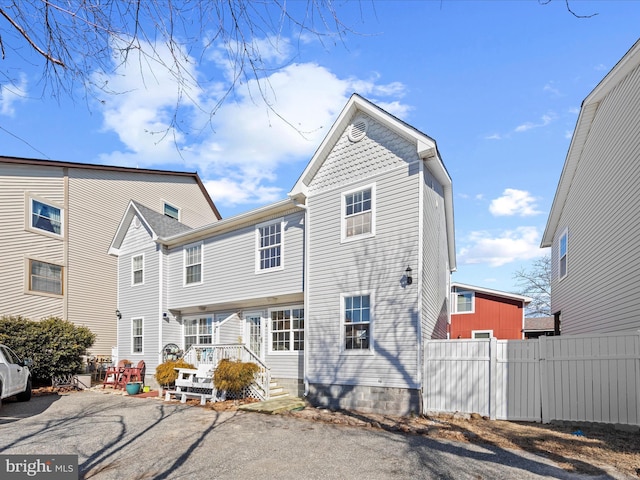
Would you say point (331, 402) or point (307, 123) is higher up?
point (307, 123)

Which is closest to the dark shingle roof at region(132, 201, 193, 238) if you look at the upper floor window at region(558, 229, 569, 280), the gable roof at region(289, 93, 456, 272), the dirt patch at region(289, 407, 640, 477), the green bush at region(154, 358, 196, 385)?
the green bush at region(154, 358, 196, 385)

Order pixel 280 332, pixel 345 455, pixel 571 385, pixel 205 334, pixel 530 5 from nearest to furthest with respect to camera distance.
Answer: pixel 530 5 → pixel 345 455 → pixel 571 385 → pixel 280 332 → pixel 205 334

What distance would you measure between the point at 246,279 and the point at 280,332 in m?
2.00

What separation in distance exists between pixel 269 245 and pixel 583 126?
376 inches

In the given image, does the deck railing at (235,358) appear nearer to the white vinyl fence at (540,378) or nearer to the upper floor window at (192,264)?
the upper floor window at (192,264)

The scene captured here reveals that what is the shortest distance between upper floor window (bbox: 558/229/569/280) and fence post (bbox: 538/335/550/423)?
7021 millimetres

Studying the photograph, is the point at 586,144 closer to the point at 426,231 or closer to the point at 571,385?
the point at 426,231

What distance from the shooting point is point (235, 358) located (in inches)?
504

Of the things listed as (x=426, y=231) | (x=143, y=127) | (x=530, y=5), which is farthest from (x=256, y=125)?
(x=426, y=231)

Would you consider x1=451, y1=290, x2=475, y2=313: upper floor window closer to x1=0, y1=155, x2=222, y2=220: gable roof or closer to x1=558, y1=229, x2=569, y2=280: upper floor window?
x1=558, y1=229, x2=569, y2=280: upper floor window

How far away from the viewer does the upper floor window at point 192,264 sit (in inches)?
634

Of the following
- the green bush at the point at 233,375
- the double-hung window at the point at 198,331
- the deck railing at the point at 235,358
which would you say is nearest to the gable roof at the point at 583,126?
the deck railing at the point at 235,358

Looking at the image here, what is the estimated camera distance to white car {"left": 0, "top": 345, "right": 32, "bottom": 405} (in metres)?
11.0

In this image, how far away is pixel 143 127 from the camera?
339cm
